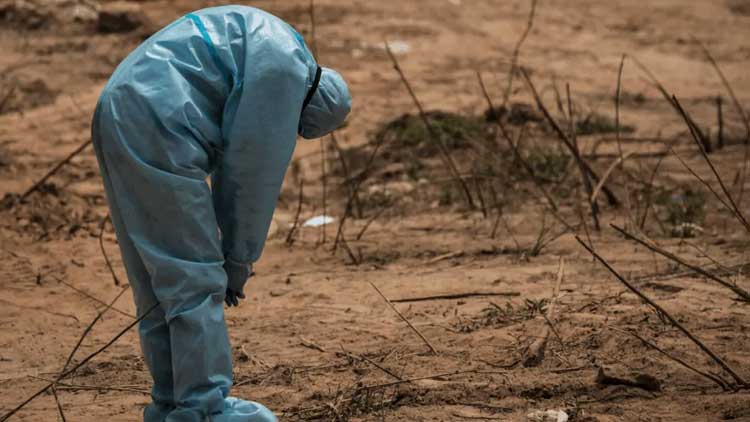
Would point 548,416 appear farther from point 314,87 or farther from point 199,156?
point 199,156

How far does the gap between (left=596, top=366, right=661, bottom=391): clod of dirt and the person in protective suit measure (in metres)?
1.13

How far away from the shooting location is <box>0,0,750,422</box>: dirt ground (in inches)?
138

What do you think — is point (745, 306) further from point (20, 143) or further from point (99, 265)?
point (20, 143)

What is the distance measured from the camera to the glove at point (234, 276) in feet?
9.85

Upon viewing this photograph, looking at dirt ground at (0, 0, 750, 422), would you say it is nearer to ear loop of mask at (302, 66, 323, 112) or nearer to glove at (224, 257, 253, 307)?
glove at (224, 257, 253, 307)

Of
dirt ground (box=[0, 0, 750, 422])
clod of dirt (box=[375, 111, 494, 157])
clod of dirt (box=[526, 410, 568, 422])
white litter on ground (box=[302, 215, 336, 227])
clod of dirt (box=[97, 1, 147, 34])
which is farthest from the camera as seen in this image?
clod of dirt (box=[97, 1, 147, 34])

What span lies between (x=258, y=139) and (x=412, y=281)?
1.99 m

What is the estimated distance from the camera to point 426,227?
218 inches

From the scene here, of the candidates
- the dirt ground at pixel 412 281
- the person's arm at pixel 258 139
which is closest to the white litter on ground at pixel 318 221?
the dirt ground at pixel 412 281

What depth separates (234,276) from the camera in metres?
3.04

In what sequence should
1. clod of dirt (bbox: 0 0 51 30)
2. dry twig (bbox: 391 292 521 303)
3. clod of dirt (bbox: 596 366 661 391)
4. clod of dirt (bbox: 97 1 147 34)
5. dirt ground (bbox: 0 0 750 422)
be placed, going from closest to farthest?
clod of dirt (bbox: 596 366 661 391), dirt ground (bbox: 0 0 750 422), dry twig (bbox: 391 292 521 303), clod of dirt (bbox: 97 1 147 34), clod of dirt (bbox: 0 0 51 30)

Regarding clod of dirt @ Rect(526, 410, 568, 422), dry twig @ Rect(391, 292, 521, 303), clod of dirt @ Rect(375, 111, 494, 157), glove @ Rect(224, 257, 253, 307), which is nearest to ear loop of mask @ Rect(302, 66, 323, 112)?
glove @ Rect(224, 257, 253, 307)

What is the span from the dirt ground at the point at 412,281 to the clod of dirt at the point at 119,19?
178 millimetres

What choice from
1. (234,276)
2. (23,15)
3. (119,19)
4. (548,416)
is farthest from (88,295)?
(23,15)
